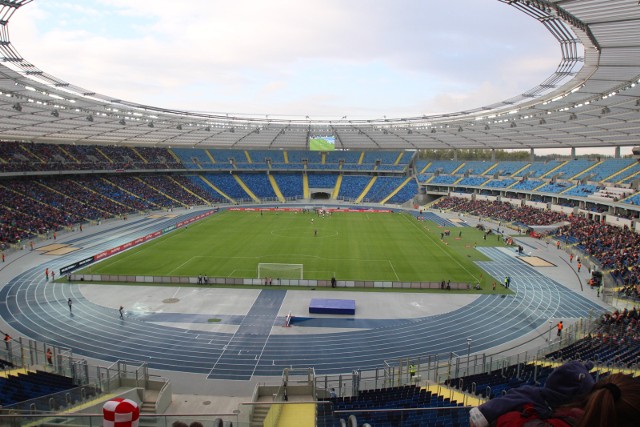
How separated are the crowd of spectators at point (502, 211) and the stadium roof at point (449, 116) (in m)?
10.5

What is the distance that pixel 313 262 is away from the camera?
35.5 meters

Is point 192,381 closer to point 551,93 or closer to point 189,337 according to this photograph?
point 189,337

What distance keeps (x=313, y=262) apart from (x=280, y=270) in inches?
169

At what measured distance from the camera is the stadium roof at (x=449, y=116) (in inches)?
932

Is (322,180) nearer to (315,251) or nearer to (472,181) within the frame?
(472,181)

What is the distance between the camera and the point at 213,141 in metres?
80.7

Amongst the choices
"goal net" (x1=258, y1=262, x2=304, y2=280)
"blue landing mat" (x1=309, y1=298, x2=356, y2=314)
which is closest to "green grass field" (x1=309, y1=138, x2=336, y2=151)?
"goal net" (x1=258, y1=262, x2=304, y2=280)

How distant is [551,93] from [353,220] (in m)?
27.0

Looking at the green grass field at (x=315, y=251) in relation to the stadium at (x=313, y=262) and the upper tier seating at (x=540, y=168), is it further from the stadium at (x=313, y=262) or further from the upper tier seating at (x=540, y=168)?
the upper tier seating at (x=540, y=168)

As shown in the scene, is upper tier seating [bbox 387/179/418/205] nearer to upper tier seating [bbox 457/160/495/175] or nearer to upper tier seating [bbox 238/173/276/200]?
upper tier seating [bbox 457/160/495/175]

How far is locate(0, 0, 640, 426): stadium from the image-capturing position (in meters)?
15.1

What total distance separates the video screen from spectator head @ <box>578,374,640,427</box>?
85.1 m

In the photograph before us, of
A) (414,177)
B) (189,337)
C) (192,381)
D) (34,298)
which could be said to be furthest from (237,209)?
(192,381)

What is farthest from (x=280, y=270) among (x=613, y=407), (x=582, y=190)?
(x=582, y=190)
